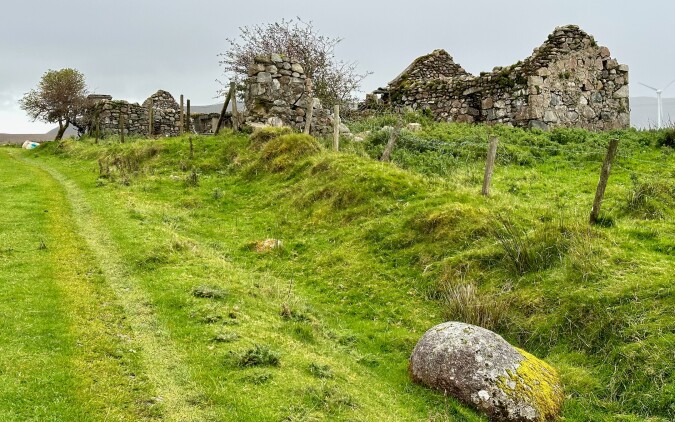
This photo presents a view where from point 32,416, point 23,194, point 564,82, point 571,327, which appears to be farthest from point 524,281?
point 564,82

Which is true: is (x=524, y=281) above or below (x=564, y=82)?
below

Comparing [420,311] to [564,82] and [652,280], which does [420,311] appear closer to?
[652,280]

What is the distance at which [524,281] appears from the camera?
1030 centimetres

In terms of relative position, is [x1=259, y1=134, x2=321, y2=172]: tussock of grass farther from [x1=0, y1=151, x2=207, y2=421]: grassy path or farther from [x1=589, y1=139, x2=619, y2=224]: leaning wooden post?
[x1=589, y1=139, x2=619, y2=224]: leaning wooden post

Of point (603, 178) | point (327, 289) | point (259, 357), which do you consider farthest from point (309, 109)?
point (259, 357)

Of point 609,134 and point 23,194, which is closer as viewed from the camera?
point 23,194

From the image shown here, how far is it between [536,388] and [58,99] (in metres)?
47.5

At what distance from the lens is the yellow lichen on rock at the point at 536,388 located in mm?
7586

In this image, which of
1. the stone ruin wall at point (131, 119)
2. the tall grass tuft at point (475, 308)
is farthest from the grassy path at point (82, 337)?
the stone ruin wall at point (131, 119)

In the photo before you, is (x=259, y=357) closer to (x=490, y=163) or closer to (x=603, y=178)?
(x=603, y=178)

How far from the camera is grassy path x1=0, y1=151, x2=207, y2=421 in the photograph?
673cm

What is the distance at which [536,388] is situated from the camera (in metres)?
7.72

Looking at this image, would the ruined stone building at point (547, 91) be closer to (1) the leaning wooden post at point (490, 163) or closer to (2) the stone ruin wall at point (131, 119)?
(1) the leaning wooden post at point (490, 163)

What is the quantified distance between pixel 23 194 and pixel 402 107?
18535 millimetres
